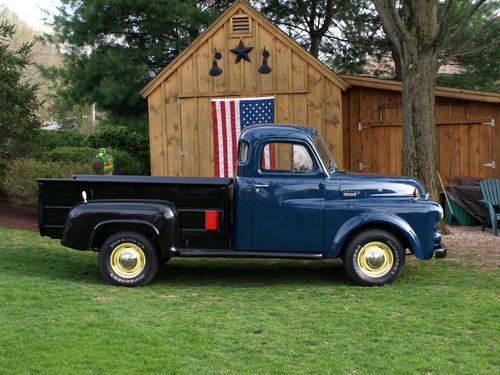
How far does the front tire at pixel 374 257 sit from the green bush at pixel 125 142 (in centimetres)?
1387

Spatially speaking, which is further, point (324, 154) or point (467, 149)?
point (467, 149)

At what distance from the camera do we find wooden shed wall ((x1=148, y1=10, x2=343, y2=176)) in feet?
47.1

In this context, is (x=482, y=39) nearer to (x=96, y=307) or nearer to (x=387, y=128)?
(x=387, y=128)

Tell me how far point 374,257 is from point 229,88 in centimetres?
754

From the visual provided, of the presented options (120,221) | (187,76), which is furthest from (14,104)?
(120,221)

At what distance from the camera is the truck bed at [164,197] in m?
8.02

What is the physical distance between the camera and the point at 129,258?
804 cm

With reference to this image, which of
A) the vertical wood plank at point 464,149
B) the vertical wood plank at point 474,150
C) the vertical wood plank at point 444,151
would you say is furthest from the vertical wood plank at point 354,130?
the vertical wood plank at point 474,150

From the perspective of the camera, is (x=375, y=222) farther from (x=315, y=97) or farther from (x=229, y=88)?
(x=229, y=88)

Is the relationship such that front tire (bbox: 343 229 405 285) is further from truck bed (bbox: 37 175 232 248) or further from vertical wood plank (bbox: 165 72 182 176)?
vertical wood plank (bbox: 165 72 182 176)

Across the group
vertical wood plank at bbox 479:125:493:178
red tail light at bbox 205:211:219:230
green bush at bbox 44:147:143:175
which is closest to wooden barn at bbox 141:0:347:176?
green bush at bbox 44:147:143:175

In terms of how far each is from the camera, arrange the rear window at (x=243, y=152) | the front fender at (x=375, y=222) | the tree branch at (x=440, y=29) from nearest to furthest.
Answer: the front fender at (x=375, y=222), the rear window at (x=243, y=152), the tree branch at (x=440, y=29)

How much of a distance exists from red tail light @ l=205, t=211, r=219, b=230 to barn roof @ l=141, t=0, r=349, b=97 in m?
7.10

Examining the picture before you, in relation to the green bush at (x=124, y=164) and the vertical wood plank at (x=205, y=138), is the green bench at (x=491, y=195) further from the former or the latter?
the green bush at (x=124, y=164)
